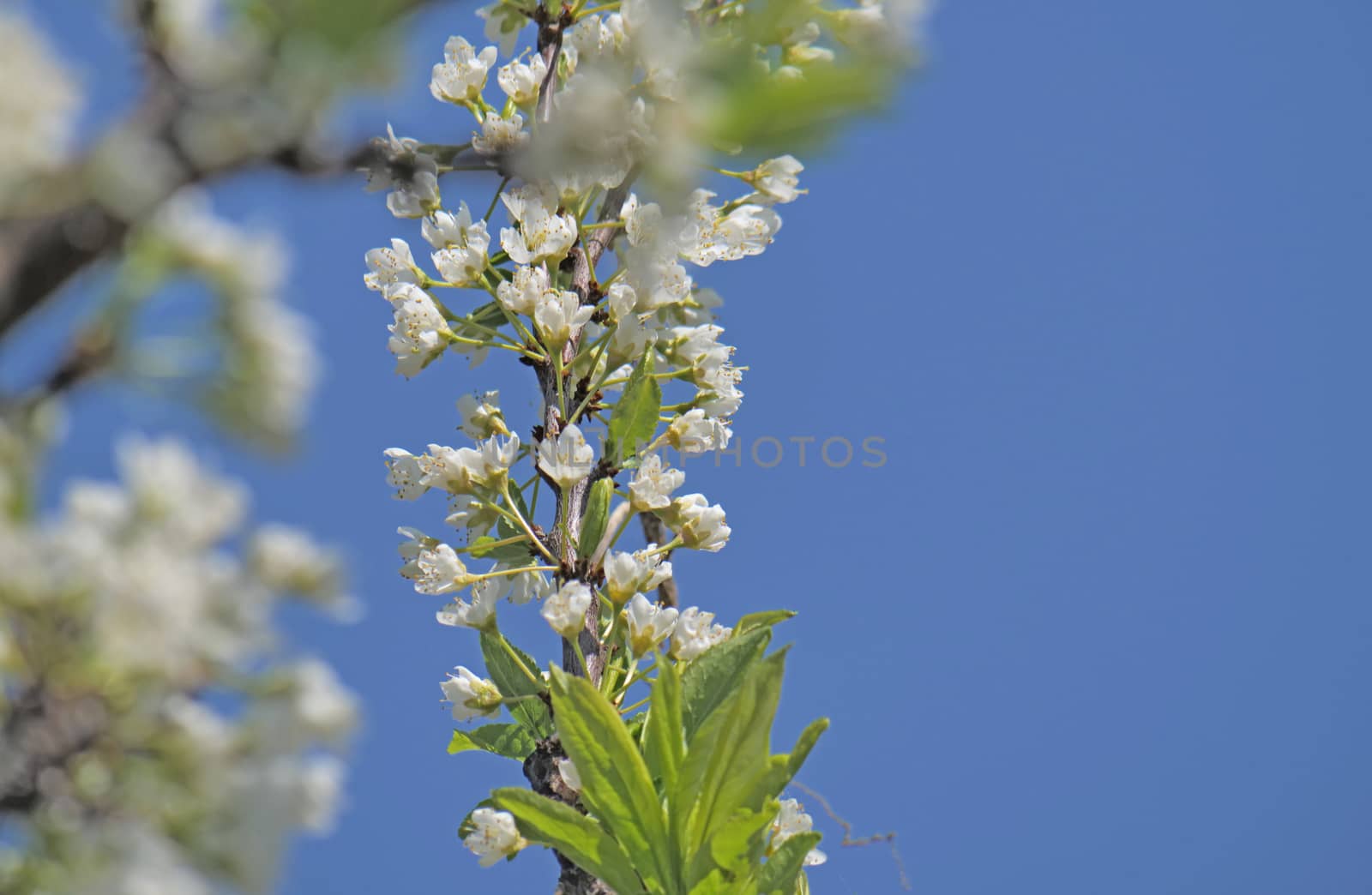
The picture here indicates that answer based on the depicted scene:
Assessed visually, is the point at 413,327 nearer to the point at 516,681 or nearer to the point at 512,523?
the point at 512,523

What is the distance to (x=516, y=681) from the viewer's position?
4.71 ft

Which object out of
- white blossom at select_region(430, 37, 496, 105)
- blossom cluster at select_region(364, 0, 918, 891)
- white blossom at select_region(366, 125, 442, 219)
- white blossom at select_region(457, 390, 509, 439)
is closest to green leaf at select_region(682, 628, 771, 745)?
blossom cluster at select_region(364, 0, 918, 891)

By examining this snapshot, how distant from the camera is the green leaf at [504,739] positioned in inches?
57.0

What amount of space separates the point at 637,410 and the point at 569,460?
111mm

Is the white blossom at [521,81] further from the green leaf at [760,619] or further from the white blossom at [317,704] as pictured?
the white blossom at [317,704]

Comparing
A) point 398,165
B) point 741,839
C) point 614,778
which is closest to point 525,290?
point 614,778

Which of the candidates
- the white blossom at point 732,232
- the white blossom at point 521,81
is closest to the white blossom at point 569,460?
the white blossom at point 732,232

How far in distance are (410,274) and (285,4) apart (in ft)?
3.67

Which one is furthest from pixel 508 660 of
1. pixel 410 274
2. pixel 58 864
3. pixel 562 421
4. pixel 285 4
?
pixel 285 4

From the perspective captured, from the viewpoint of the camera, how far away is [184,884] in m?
0.54

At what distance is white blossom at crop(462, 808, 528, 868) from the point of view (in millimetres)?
1250

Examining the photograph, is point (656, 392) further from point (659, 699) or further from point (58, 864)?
point (58, 864)

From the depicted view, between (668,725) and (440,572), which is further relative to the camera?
(440,572)

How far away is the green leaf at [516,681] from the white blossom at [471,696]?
0.03 metres
